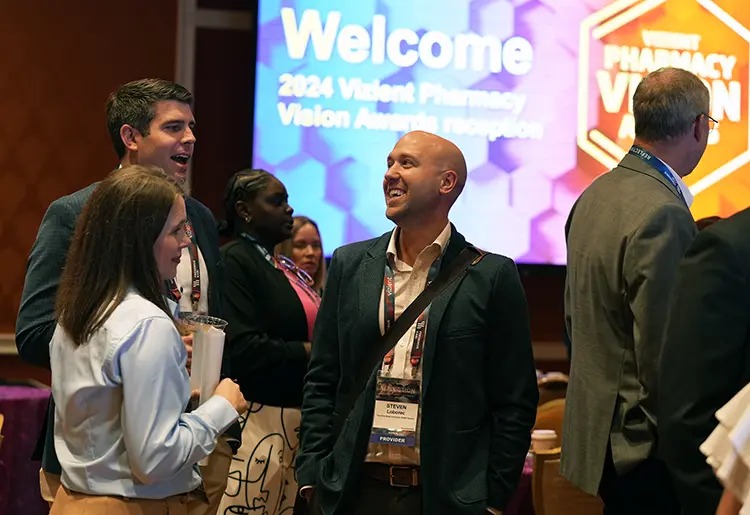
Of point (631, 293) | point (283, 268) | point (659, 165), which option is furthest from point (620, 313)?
point (283, 268)

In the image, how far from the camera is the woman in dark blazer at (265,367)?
3.56 metres

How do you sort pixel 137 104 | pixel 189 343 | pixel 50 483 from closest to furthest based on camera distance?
pixel 189 343 < pixel 50 483 < pixel 137 104

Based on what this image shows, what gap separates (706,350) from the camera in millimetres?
1975

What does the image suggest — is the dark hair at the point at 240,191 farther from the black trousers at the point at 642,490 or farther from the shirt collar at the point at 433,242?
the black trousers at the point at 642,490

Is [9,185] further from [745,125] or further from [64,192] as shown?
[745,125]

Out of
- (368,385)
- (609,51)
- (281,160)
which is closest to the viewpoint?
(368,385)

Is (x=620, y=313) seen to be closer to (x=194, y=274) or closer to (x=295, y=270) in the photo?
(x=194, y=274)

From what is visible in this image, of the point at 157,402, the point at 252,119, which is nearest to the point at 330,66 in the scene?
the point at 252,119

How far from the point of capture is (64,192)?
5672 mm

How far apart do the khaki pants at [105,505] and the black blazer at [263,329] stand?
1401 millimetres

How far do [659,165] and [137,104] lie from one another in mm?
1388

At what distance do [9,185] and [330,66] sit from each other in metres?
1.80

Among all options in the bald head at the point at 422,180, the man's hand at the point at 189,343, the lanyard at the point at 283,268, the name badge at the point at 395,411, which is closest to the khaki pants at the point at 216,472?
the name badge at the point at 395,411

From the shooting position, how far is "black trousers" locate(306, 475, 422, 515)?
8.49 ft
